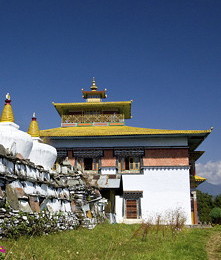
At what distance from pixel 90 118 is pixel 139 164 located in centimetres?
745

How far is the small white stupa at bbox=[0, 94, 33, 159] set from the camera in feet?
28.9

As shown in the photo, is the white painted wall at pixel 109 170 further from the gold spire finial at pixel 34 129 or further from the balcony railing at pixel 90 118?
the gold spire finial at pixel 34 129

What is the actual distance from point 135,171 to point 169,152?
2.77m

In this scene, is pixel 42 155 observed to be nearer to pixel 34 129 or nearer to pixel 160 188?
pixel 34 129

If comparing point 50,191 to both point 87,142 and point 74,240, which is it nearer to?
point 74,240

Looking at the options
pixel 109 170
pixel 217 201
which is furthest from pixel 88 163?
pixel 217 201

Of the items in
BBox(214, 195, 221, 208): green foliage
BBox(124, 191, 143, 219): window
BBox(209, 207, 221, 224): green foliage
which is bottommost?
BBox(214, 195, 221, 208): green foliage

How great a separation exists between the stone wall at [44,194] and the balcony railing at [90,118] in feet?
48.9

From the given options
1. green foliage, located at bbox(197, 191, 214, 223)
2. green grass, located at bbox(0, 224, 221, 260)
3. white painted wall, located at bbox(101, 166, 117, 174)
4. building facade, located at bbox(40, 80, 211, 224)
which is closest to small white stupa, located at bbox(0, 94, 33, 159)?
green grass, located at bbox(0, 224, 221, 260)

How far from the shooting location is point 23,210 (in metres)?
7.77

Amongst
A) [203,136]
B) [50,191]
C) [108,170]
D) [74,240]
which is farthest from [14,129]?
[203,136]

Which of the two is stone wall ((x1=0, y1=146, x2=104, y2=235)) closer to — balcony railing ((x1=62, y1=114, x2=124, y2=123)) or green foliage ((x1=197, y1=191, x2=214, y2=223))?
balcony railing ((x1=62, y1=114, x2=124, y2=123))

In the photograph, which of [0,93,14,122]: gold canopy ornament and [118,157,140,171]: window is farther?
[118,157,140,171]: window

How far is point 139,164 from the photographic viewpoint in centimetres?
2388
